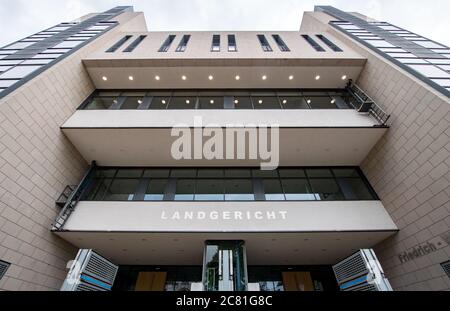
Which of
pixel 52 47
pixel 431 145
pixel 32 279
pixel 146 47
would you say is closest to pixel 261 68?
pixel 146 47

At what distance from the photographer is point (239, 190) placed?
923 centimetres

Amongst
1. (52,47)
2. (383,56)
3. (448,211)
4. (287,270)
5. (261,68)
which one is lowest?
(287,270)

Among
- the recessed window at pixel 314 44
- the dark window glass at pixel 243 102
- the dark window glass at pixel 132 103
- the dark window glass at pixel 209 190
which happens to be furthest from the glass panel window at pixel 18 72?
the recessed window at pixel 314 44

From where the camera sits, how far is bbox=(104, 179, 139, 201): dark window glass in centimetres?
909

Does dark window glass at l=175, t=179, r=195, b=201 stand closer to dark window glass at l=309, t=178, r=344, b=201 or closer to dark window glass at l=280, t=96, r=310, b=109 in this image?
dark window glass at l=309, t=178, r=344, b=201

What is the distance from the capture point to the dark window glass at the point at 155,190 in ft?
29.8

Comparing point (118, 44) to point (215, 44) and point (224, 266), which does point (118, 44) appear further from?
point (224, 266)

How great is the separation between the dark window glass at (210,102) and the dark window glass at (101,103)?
4.82m

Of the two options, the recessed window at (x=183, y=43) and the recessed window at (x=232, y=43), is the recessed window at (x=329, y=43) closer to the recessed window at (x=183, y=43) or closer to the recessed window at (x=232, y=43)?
the recessed window at (x=232, y=43)

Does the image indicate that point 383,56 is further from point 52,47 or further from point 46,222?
point 52,47

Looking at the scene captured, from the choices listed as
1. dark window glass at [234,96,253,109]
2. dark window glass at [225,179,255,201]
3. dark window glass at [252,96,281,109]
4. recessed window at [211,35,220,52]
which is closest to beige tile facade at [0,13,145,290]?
dark window glass at [225,179,255,201]

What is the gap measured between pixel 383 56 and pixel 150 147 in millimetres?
12152

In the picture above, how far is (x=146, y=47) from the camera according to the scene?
12219mm

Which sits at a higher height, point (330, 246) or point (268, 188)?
point (268, 188)
